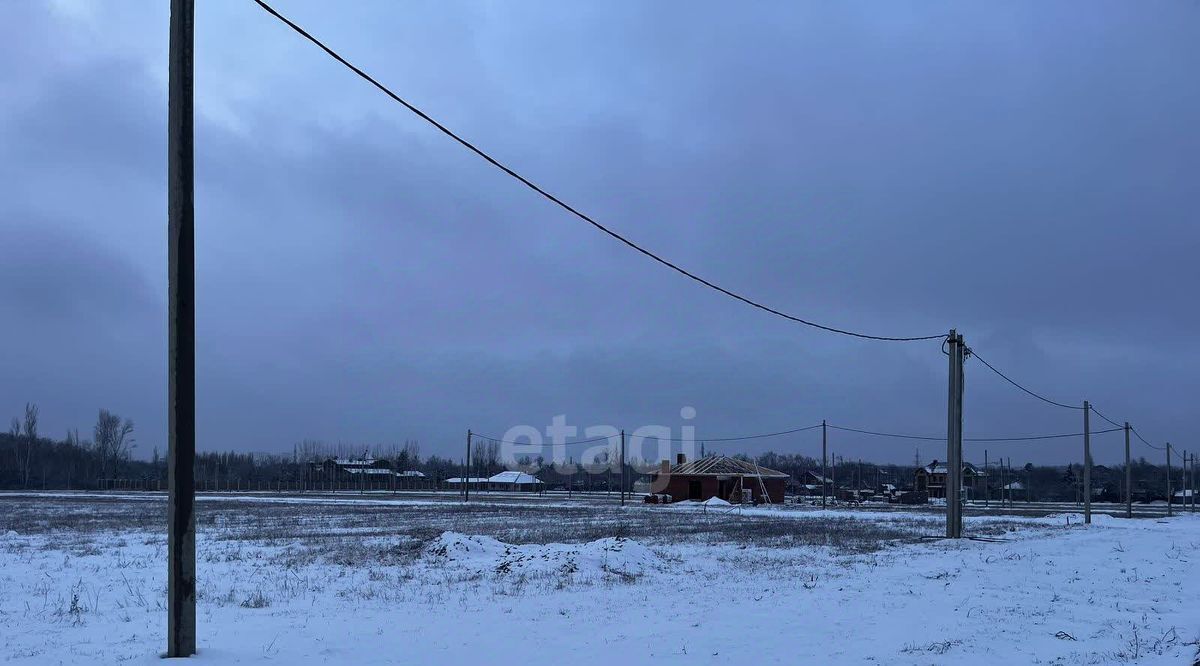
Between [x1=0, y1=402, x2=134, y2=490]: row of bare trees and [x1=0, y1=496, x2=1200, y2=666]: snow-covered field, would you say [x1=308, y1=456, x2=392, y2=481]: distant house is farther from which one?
[x1=0, y1=496, x2=1200, y2=666]: snow-covered field

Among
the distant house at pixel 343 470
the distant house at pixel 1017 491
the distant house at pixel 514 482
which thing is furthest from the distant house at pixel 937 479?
the distant house at pixel 343 470

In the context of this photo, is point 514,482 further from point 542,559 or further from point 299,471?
point 542,559

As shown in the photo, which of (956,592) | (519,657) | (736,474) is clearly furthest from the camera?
(736,474)

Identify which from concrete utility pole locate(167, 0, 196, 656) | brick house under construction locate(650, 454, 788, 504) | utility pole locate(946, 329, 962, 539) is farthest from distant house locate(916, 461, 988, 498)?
concrete utility pole locate(167, 0, 196, 656)

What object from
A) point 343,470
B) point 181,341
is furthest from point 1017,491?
point 181,341

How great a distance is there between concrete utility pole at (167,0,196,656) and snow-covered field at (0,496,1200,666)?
3.23 feet

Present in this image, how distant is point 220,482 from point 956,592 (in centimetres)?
13807

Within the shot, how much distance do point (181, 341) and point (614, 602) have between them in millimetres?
8551

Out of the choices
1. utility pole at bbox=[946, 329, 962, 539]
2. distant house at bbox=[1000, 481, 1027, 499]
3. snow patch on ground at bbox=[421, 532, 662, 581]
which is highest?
utility pole at bbox=[946, 329, 962, 539]

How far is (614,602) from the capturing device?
14.9 m

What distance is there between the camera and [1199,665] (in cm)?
923

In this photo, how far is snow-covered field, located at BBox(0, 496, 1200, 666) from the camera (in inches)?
424

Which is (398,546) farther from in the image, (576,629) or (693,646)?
(693,646)

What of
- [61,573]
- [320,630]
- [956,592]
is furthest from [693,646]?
[61,573]
